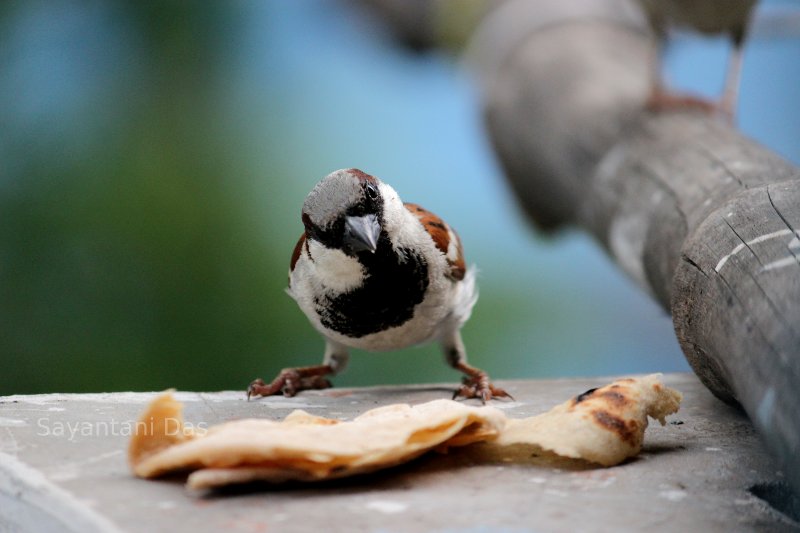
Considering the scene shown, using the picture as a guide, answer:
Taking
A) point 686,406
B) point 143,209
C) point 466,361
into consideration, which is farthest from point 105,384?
point 686,406

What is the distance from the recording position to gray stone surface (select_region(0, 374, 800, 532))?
1.23 m

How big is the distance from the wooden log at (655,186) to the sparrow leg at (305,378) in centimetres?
97

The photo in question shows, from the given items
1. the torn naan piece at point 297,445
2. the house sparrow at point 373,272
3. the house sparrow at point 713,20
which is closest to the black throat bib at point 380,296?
the house sparrow at point 373,272

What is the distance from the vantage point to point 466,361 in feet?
8.77

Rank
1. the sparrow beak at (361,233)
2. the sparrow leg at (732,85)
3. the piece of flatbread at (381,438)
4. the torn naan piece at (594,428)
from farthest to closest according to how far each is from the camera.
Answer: the sparrow leg at (732,85) → the sparrow beak at (361,233) → the torn naan piece at (594,428) → the piece of flatbread at (381,438)

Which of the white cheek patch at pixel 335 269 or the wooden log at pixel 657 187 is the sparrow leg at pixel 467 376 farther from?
the wooden log at pixel 657 187

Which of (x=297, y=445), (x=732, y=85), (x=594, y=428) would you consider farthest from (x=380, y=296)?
(x=732, y=85)

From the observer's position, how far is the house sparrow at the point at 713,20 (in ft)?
11.8

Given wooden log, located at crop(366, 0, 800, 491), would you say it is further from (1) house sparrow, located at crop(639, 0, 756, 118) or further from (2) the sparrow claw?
(2) the sparrow claw

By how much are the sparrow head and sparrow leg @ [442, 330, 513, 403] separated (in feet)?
1.70

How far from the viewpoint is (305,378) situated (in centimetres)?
259

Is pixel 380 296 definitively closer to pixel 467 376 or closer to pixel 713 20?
pixel 467 376

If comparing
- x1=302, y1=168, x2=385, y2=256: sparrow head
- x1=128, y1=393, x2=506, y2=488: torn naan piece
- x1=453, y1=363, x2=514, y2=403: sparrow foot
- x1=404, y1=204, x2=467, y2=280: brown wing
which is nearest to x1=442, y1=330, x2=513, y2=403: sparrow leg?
x1=453, y1=363, x2=514, y2=403: sparrow foot

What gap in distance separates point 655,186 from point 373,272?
110 cm
